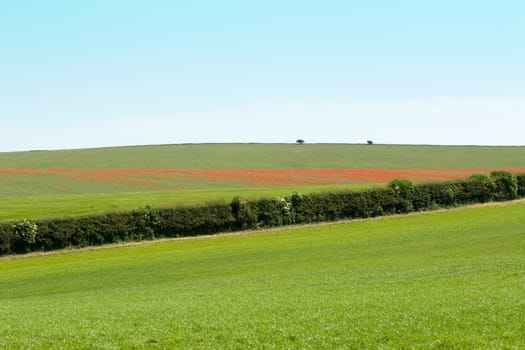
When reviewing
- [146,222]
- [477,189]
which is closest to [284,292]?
[146,222]

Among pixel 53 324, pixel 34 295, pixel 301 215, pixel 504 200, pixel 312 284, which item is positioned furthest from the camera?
pixel 504 200

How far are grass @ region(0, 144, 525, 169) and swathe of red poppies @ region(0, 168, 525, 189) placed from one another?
9.00 metres

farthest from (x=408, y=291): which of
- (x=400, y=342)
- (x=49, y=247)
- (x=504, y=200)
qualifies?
(x=504, y=200)

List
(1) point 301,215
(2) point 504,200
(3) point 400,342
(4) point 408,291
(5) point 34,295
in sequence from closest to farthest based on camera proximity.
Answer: (3) point 400,342 < (4) point 408,291 < (5) point 34,295 < (1) point 301,215 < (2) point 504,200

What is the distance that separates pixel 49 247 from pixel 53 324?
72.3 ft

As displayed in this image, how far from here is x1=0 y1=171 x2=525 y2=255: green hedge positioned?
114 ft

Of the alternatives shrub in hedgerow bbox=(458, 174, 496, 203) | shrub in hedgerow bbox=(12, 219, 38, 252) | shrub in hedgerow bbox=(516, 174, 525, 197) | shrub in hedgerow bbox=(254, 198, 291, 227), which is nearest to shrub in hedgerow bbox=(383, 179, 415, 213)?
shrub in hedgerow bbox=(458, 174, 496, 203)

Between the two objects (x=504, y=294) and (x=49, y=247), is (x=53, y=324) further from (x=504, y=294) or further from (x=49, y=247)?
(x=49, y=247)

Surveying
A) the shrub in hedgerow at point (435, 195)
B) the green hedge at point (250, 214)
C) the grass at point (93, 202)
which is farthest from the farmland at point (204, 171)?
the shrub in hedgerow at point (435, 195)

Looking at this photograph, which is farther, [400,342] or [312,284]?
[312,284]

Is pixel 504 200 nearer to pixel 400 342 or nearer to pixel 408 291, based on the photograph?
pixel 408 291

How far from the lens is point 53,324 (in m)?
13.9

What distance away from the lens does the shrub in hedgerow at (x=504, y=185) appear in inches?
1972

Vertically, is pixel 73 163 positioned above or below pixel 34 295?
above
